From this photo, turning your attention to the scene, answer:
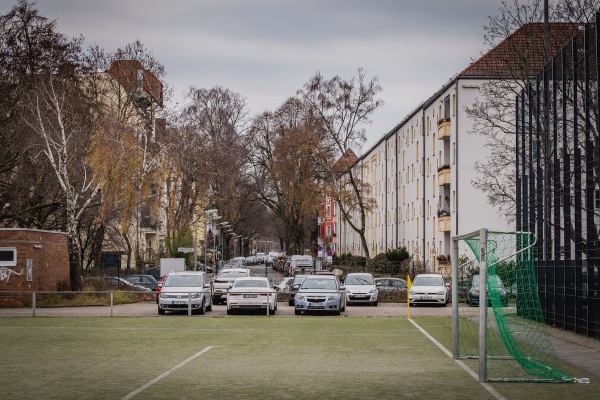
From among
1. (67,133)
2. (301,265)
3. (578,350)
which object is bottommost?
(578,350)

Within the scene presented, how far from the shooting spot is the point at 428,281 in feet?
148

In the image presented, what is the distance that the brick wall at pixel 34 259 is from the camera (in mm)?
40844

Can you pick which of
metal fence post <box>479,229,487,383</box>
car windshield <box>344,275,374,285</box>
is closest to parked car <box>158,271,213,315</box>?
car windshield <box>344,275,374,285</box>

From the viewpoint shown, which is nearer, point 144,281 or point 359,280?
point 359,280

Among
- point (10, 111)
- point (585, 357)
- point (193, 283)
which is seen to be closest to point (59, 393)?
point (585, 357)

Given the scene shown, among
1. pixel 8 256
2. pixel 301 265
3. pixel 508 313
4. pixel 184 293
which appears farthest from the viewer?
pixel 301 265

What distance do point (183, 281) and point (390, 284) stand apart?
1455 centimetres

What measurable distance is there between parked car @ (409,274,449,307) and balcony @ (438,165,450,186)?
744 inches

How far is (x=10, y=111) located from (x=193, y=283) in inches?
571

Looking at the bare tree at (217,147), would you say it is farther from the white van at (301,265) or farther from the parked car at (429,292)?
the parked car at (429,292)

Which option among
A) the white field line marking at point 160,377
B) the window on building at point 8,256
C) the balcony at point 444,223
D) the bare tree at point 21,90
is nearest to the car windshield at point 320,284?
the window on building at point 8,256

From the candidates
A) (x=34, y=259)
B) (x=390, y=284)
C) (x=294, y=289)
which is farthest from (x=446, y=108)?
(x=34, y=259)

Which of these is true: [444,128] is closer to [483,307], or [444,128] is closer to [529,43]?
[529,43]

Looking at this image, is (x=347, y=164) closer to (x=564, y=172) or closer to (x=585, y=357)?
(x=564, y=172)
